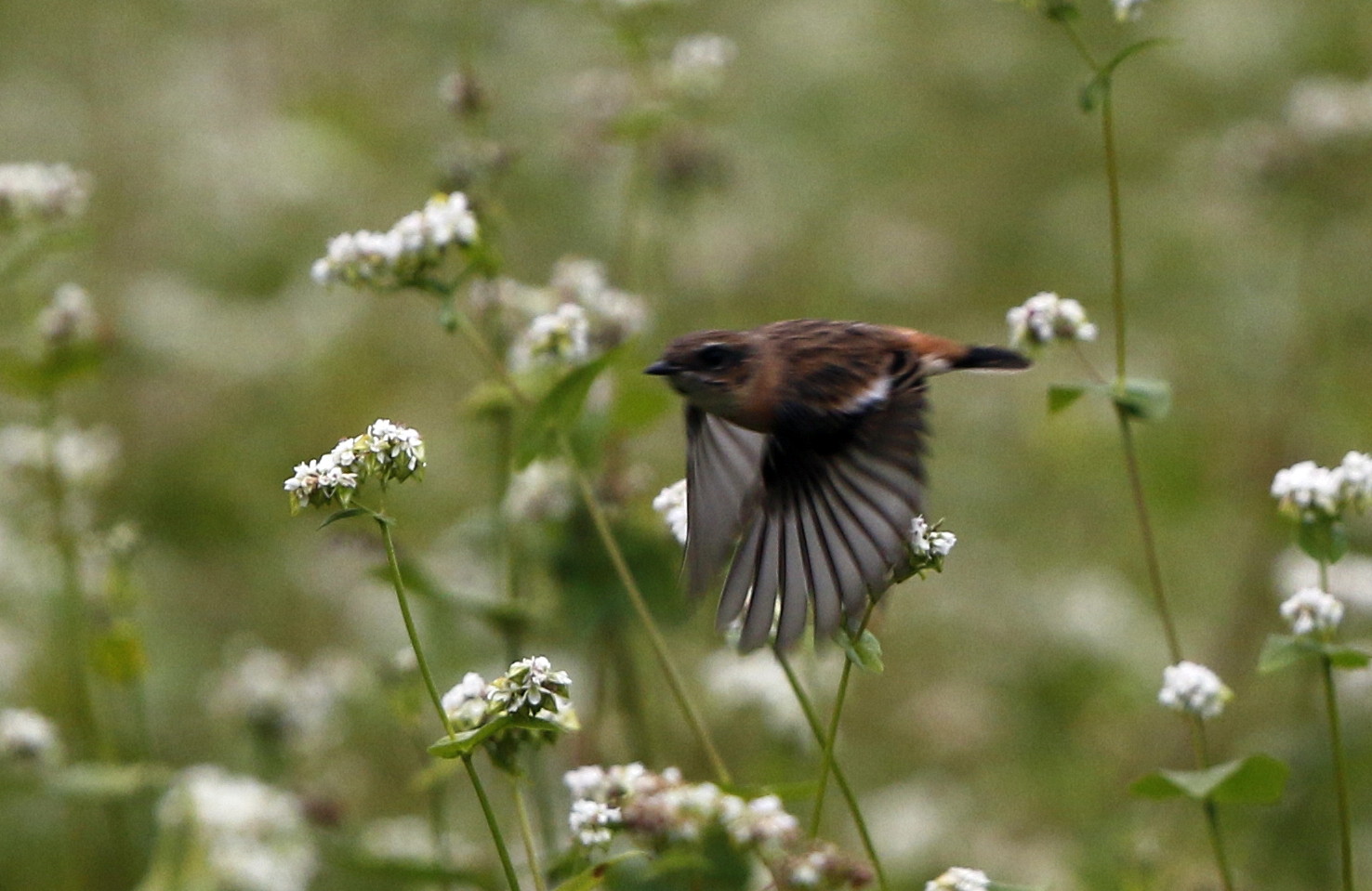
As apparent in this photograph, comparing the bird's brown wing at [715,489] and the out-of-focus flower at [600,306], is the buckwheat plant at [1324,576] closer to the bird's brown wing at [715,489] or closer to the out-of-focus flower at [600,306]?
the bird's brown wing at [715,489]

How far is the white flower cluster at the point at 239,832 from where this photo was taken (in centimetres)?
339

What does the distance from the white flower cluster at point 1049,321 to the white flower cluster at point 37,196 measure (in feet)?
7.07

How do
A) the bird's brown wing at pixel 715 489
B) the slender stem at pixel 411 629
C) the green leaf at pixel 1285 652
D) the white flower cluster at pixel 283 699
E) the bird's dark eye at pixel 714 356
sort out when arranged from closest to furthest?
1. the slender stem at pixel 411 629
2. the green leaf at pixel 1285 652
3. the bird's brown wing at pixel 715 489
4. the bird's dark eye at pixel 714 356
5. the white flower cluster at pixel 283 699

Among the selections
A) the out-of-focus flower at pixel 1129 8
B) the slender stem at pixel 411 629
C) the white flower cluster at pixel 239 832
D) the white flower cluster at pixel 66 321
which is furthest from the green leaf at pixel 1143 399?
the white flower cluster at pixel 66 321

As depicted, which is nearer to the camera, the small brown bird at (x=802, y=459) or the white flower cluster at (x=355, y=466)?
the white flower cluster at (x=355, y=466)

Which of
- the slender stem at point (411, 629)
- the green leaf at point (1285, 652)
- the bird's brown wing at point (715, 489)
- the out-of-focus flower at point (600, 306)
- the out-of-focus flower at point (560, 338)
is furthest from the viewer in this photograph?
the out-of-focus flower at point (600, 306)

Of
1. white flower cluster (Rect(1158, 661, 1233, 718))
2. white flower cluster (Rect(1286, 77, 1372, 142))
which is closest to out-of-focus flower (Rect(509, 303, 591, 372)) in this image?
white flower cluster (Rect(1158, 661, 1233, 718))

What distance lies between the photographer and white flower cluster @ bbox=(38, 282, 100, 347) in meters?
3.59

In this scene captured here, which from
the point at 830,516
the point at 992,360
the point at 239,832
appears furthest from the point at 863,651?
the point at 239,832

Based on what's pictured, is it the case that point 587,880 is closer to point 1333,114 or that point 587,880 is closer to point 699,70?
point 699,70

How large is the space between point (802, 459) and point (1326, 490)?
0.82 meters

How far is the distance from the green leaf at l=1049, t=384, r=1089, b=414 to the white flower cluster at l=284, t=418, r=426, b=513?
3.80 feet

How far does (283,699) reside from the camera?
3.87m

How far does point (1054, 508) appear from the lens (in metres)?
6.21
